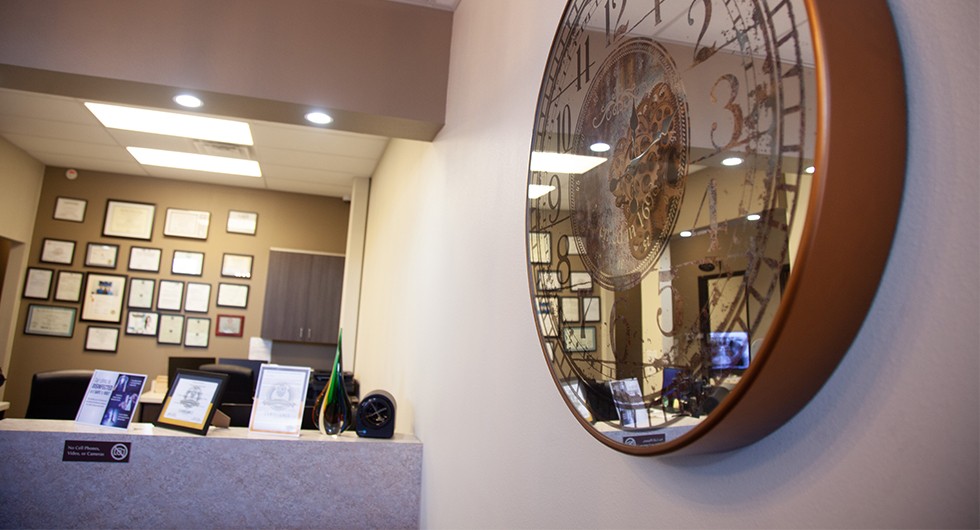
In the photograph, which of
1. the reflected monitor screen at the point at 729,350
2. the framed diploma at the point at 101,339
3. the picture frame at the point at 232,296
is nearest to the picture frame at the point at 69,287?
the framed diploma at the point at 101,339

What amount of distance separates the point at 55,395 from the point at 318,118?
9.10 feet

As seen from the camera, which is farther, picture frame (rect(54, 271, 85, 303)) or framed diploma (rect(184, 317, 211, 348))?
framed diploma (rect(184, 317, 211, 348))

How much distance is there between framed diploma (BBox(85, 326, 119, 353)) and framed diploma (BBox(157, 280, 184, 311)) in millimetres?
496

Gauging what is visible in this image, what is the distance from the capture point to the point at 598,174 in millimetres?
1201

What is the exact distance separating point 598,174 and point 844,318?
61 centimetres

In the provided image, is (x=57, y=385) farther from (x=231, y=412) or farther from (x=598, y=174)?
(x=598, y=174)

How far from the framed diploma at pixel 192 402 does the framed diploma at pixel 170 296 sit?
4211 millimetres

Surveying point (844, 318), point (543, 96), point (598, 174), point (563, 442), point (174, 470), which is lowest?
point (174, 470)

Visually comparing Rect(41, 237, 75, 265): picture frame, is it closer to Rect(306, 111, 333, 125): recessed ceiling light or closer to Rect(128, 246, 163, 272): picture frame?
Rect(128, 246, 163, 272): picture frame

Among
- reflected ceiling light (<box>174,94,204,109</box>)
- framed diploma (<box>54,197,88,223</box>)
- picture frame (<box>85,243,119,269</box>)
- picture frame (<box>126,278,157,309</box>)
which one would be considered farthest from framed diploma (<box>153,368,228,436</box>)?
framed diploma (<box>54,197,88,223</box>)

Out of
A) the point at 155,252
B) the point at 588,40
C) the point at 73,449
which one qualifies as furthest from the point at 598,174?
the point at 155,252

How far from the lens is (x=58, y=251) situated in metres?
6.18

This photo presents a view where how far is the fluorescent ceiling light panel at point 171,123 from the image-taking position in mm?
4703

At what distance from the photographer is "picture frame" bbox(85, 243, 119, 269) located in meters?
6.25
